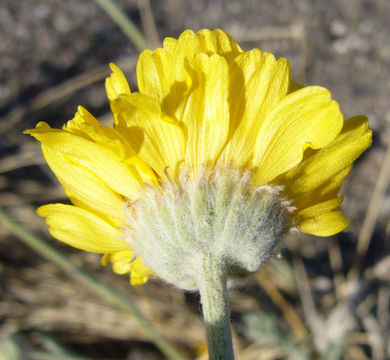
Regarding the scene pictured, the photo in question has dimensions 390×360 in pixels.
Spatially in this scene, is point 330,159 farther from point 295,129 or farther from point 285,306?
point 285,306

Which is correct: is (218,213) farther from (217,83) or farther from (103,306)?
(103,306)

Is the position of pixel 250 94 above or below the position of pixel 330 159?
above

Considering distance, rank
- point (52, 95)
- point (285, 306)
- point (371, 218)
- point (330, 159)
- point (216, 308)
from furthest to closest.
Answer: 1. point (52, 95)
2. point (371, 218)
3. point (285, 306)
4. point (330, 159)
5. point (216, 308)

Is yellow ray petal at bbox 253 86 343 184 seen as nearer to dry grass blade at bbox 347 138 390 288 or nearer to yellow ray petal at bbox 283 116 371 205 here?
yellow ray petal at bbox 283 116 371 205

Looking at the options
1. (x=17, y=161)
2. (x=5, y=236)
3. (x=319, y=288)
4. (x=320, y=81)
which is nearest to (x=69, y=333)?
(x=5, y=236)

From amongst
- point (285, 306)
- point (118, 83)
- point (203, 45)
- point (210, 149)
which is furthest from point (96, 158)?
point (285, 306)

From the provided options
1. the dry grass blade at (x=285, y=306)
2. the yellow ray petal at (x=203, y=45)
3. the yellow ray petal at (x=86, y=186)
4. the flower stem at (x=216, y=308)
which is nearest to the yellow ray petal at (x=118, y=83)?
the yellow ray petal at (x=203, y=45)

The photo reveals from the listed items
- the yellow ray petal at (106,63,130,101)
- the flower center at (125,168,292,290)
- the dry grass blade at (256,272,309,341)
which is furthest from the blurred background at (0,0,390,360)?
the flower center at (125,168,292,290)
